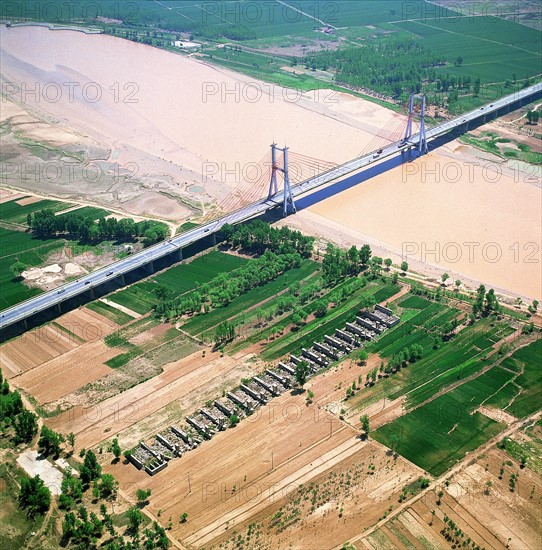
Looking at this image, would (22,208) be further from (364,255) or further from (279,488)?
(279,488)

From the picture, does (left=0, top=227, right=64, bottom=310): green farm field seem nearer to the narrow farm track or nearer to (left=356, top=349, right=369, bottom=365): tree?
(left=356, top=349, right=369, bottom=365): tree

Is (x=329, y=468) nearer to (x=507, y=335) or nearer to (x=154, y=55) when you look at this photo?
(x=507, y=335)

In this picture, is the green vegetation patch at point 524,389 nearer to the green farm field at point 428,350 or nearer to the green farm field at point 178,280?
the green farm field at point 428,350

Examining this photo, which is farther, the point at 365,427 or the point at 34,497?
the point at 365,427

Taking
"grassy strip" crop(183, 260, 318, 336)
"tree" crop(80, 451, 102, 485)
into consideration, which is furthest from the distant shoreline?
"tree" crop(80, 451, 102, 485)

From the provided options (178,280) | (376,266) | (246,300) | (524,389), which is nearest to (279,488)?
(524,389)

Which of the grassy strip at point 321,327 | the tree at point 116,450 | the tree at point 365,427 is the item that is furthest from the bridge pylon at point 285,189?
the tree at point 116,450
